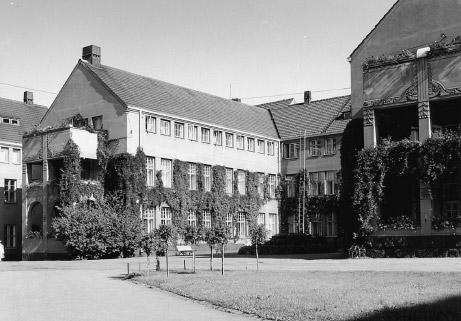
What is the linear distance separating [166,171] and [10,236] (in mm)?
16419

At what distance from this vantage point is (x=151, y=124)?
49844 millimetres

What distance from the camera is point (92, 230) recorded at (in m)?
44.0

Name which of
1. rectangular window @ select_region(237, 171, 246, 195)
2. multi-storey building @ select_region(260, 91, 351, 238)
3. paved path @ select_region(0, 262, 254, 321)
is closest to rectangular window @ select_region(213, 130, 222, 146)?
rectangular window @ select_region(237, 171, 246, 195)

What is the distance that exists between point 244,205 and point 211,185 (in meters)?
4.92

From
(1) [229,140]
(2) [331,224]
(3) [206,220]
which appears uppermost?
(1) [229,140]

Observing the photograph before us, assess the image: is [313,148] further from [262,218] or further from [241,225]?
[241,225]

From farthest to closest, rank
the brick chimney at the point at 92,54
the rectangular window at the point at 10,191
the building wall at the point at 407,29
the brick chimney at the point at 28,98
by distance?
1. the brick chimney at the point at 28,98
2. the rectangular window at the point at 10,191
3. the brick chimney at the point at 92,54
4. the building wall at the point at 407,29

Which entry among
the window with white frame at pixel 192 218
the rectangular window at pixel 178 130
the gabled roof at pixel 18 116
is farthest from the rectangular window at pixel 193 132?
the gabled roof at pixel 18 116

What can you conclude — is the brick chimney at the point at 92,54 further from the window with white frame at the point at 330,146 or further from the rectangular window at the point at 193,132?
the window with white frame at the point at 330,146

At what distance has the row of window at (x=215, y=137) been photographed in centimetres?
5071

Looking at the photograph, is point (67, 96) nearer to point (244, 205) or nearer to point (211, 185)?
point (211, 185)

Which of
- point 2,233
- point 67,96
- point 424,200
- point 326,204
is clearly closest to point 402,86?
point 424,200

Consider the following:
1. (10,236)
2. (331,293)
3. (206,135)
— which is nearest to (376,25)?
(206,135)

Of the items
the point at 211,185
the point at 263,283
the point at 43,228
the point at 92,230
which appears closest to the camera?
the point at 263,283
